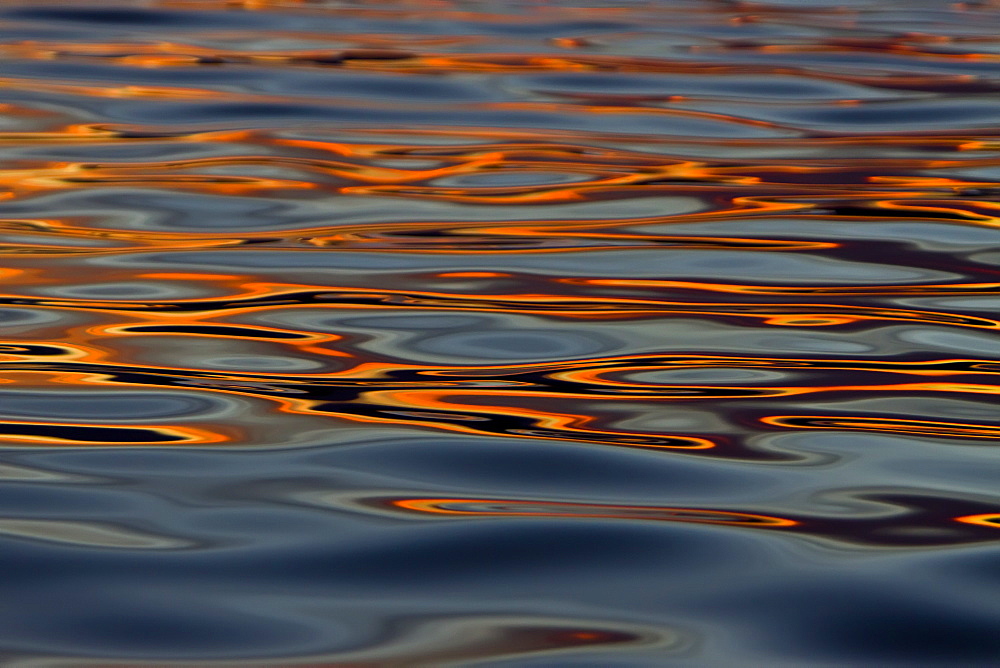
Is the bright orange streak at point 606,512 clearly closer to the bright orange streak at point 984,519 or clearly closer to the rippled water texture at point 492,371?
the rippled water texture at point 492,371

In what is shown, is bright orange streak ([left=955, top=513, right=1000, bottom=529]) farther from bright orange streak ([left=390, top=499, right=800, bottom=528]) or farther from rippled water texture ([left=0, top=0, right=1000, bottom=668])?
bright orange streak ([left=390, top=499, right=800, bottom=528])

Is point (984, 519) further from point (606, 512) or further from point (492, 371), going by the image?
point (492, 371)

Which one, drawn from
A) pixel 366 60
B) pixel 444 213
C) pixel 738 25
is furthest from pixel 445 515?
pixel 738 25

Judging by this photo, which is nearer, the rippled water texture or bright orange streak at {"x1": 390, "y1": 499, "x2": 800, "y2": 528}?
the rippled water texture

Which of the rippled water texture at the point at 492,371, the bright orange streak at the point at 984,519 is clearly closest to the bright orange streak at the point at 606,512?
the rippled water texture at the point at 492,371

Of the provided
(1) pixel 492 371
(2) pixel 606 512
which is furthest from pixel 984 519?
(1) pixel 492 371

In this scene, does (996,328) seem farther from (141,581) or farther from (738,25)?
(738,25)

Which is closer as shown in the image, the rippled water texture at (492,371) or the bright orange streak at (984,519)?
the rippled water texture at (492,371)

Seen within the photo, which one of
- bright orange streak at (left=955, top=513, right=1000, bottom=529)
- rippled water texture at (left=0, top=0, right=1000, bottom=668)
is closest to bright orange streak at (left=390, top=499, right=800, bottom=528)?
rippled water texture at (left=0, top=0, right=1000, bottom=668)
